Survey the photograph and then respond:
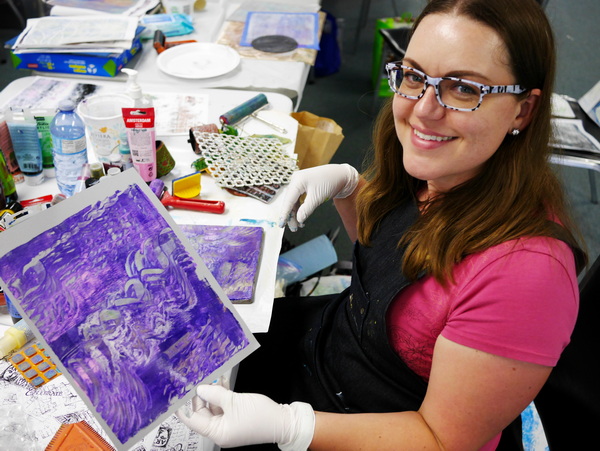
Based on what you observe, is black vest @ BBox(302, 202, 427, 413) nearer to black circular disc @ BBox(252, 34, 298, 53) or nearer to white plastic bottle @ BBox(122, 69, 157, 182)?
white plastic bottle @ BBox(122, 69, 157, 182)

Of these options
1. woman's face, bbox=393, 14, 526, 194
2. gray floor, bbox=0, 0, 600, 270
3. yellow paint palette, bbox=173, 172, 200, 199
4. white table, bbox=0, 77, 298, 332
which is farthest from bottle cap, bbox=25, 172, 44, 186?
gray floor, bbox=0, 0, 600, 270

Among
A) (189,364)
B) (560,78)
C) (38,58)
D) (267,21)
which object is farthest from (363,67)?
(189,364)

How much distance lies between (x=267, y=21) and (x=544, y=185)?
1.91 metres

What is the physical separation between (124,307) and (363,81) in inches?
141

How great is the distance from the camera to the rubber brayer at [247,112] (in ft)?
5.85

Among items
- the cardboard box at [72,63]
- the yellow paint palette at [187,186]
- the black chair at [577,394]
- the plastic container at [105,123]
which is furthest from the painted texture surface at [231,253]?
the cardboard box at [72,63]

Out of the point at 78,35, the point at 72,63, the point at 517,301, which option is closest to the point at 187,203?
the point at 517,301

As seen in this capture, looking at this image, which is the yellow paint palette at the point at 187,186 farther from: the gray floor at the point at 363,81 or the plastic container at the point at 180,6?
the plastic container at the point at 180,6

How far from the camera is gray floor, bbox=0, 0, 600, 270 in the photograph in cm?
294

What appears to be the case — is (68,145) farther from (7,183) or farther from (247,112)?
(247,112)

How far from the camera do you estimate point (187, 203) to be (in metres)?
1.45

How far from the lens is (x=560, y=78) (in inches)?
165

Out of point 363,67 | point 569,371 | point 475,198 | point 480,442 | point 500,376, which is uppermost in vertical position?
point 475,198

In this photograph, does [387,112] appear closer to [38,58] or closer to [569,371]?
[569,371]
